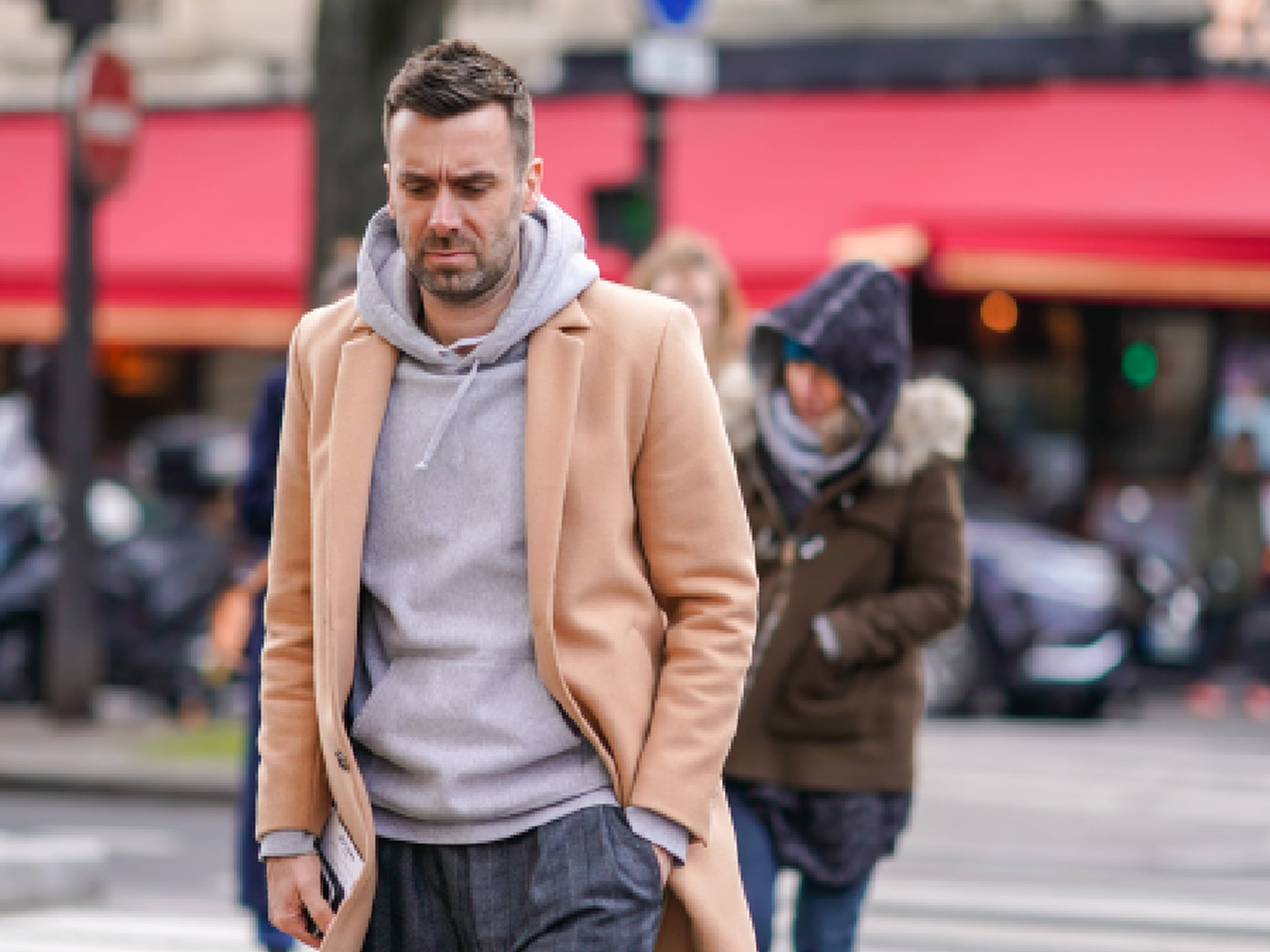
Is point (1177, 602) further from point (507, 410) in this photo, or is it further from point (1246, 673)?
point (507, 410)

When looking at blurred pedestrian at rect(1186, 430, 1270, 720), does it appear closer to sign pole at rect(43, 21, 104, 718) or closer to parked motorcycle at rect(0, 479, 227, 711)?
parked motorcycle at rect(0, 479, 227, 711)

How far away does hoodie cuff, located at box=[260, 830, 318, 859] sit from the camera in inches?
117

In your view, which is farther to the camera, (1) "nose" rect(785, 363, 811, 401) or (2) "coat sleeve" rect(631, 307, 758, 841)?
(1) "nose" rect(785, 363, 811, 401)

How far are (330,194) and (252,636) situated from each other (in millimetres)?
5459

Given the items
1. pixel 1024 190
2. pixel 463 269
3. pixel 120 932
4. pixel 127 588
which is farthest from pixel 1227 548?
pixel 463 269

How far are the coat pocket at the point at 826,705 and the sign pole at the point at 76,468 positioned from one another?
26.4ft

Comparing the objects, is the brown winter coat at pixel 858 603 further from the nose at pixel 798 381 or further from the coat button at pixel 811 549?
the nose at pixel 798 381

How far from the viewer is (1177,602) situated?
14.2m

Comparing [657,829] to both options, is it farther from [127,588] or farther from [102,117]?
[127,588]

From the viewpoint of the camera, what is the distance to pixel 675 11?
37.0ft

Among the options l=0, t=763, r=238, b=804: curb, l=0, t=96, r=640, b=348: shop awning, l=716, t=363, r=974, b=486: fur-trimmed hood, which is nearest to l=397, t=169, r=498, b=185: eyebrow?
l=716, t=363, r=974, b=486: fur-trimmed hood

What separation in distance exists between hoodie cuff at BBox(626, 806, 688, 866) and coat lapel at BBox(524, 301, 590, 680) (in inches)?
7.7

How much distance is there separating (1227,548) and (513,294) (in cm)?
1227

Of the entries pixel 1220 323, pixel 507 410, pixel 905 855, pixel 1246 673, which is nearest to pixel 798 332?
pixel 507 410
